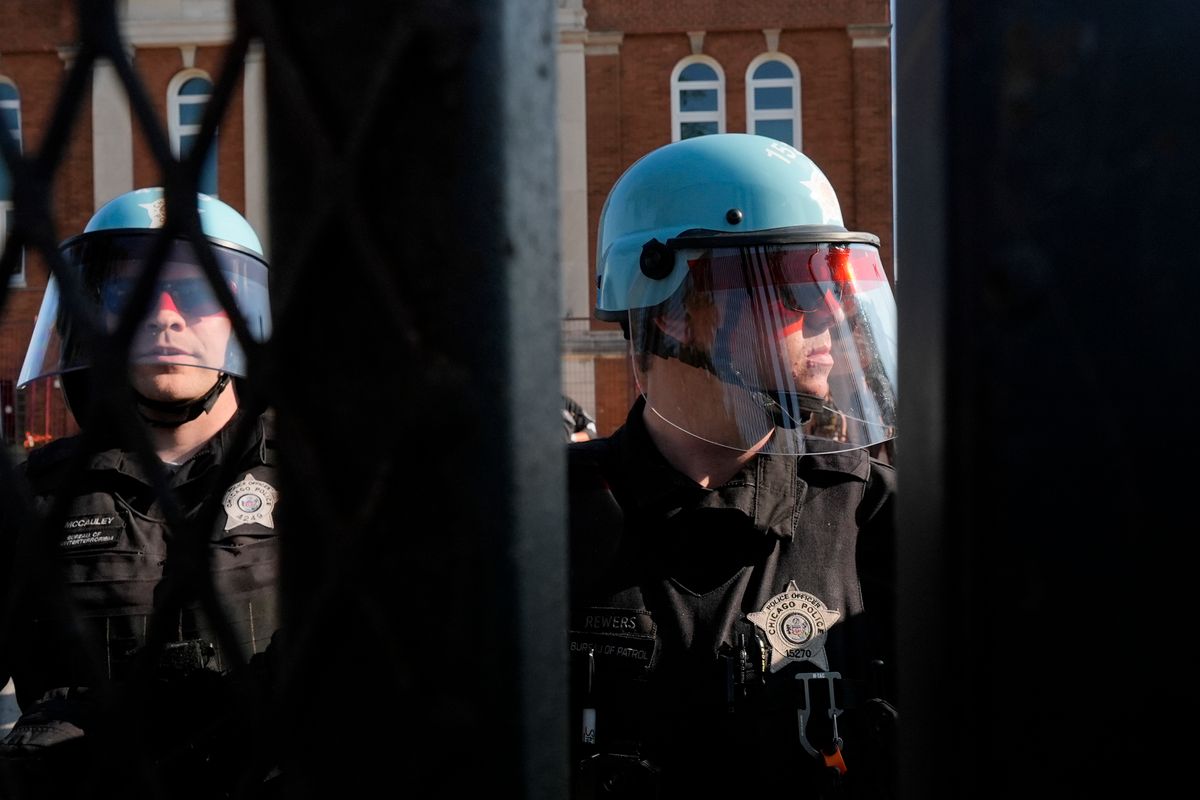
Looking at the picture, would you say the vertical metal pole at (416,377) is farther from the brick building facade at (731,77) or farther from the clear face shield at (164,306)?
the brick building facade at (731,77)

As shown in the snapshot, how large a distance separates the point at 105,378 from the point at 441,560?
8.4 inches

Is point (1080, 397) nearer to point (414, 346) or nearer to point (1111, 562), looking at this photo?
point (1111, 562)

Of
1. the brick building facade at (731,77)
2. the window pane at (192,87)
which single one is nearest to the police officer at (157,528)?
the brick building facade at (731,77)

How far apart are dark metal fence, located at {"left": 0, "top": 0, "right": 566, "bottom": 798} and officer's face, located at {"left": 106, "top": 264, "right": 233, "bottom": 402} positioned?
2122 millimetres

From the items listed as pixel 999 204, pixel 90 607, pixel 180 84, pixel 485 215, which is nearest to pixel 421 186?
pixel 485 215

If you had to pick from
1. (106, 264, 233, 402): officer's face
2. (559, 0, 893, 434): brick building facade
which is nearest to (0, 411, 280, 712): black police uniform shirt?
(106, 264, 233, 402): officer's face

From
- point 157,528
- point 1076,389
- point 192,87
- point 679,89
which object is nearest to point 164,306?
point 157,528

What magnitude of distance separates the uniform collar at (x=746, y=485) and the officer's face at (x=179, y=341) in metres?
1.13

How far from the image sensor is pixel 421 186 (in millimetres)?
480

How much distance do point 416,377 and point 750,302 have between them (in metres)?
1.82

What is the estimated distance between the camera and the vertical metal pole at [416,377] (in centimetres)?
48

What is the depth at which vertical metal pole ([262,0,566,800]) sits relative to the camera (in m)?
0.48

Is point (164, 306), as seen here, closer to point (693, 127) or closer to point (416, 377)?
point (416, 377)

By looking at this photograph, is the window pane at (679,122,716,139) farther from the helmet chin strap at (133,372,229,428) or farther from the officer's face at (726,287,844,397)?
the officer's face at (726,287,844,397)
